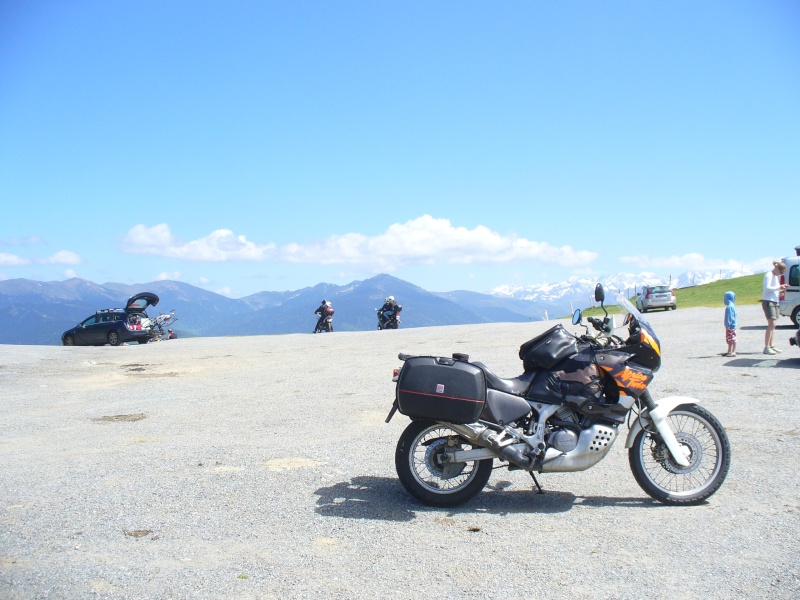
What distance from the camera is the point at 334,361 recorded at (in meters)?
16.3

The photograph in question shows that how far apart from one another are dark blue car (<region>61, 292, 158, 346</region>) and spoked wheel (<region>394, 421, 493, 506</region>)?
2395cm

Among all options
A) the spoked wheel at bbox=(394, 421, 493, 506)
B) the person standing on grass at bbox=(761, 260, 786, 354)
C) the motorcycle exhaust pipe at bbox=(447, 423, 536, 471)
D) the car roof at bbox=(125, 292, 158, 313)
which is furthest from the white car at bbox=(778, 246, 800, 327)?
the car roof at bbox=(125, 292, 158, 313)

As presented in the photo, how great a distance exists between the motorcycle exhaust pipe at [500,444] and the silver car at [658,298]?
32.1 m

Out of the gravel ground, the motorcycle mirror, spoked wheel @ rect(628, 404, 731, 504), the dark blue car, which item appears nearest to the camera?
the gravel ground

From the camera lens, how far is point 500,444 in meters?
5.22

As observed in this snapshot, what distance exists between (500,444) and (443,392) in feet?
2.07

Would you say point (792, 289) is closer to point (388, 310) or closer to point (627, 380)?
point (627, 380)

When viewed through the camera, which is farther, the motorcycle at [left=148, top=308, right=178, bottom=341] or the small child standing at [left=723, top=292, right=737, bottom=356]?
the motorcycle at [left=148, top=308, right=178, bottom=341]

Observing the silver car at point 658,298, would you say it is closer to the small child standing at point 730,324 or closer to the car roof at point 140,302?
the small child standing at point 730,324

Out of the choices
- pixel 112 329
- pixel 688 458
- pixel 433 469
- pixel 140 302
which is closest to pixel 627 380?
pixel 688 458

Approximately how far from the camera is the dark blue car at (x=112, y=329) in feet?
87.5

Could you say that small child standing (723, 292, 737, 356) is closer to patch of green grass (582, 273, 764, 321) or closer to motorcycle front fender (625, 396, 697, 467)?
motorcycle front fender (625, 396, 697, 467)

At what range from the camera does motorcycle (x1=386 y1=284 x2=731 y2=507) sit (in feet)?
17.1

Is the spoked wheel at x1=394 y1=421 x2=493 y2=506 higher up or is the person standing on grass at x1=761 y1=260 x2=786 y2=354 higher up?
the person standing on grass at x1=761 y1=260 x2=786 y2=354
